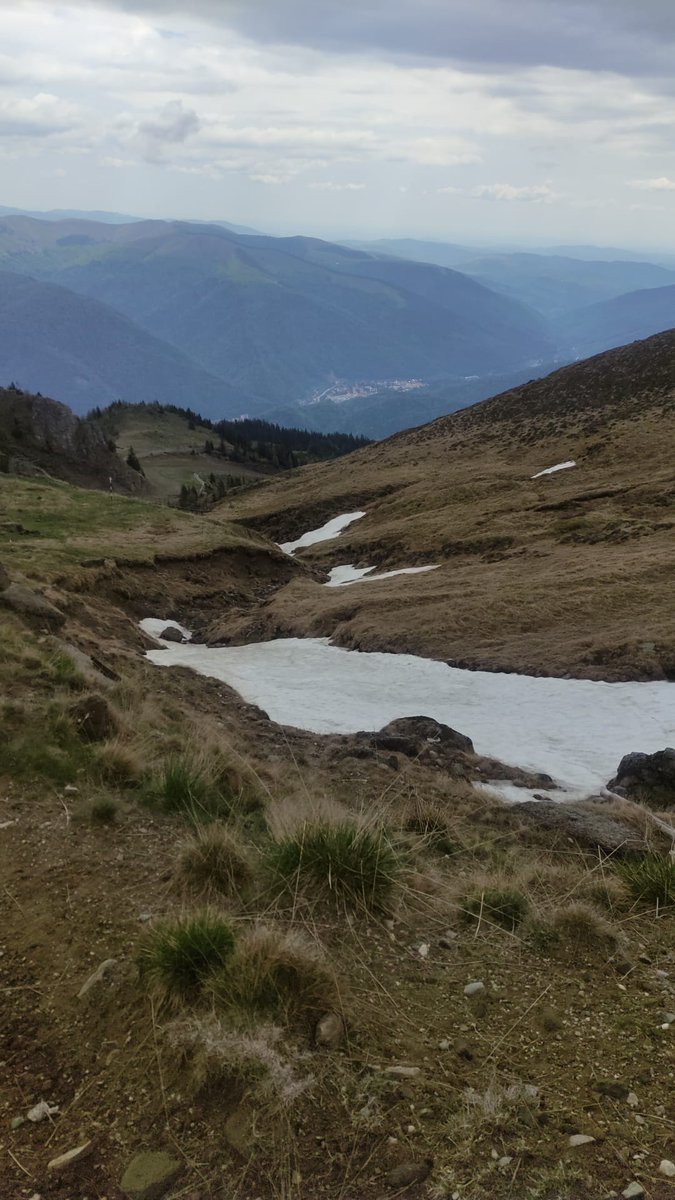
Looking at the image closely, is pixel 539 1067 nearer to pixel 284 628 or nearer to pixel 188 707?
pixel 188 707

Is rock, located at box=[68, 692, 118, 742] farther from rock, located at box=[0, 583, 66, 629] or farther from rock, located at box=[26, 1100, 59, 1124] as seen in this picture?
rock, located at box=[0, 583, 66, 629]

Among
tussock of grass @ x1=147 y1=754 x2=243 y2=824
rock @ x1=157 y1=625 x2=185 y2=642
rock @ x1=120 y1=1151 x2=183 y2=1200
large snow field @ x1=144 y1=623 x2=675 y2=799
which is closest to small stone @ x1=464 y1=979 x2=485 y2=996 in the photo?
rock @ x1=120 y1=1151 x2=183 y2=1200

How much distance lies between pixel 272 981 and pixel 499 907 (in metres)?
2.23

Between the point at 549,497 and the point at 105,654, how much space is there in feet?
101

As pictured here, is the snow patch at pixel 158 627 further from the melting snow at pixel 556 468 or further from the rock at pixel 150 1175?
the melting snow at pixel 556 468

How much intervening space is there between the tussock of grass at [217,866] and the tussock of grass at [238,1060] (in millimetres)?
1427

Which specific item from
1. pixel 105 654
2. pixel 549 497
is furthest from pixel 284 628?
pixel 549 497

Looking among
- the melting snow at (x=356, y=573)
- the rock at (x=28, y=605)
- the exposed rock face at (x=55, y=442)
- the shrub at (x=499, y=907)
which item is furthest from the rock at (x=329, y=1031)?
the exposed rock face at (x=55, y=442)

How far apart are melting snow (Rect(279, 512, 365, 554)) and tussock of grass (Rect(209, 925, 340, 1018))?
43.3 m

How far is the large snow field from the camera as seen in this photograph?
15.0 metres

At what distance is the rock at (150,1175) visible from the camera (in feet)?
10.7

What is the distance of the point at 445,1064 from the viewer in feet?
13.1

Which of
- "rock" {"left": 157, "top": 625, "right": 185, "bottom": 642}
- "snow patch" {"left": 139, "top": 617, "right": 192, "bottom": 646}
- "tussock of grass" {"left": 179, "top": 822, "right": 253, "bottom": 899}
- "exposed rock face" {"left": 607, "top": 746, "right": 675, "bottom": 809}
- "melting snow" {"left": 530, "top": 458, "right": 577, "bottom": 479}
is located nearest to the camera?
"tussock of grass" {"left": 179, "top": 822, "right": 253, "bottom": 899}

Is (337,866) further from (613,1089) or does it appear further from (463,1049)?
(613,1089)
